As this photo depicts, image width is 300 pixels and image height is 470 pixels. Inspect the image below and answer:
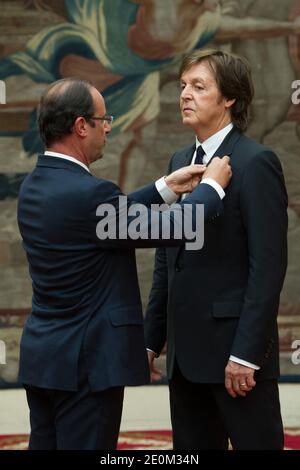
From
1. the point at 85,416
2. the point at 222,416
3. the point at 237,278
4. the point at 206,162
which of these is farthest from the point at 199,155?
the point at 85,416

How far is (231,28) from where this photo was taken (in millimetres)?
6773

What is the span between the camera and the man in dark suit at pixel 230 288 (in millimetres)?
3436

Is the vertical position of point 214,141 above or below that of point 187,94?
below

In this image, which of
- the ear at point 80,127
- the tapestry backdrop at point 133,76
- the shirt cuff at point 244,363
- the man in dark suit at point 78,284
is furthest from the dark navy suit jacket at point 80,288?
the tapestry backdrop at point 133,76

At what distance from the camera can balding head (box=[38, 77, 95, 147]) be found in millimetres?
3385

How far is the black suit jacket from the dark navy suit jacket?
157 mm

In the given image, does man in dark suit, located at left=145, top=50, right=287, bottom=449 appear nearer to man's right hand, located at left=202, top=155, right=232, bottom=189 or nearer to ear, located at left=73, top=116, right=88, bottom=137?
man's right hand, located at left=202, top=155, right=232, bottom=189

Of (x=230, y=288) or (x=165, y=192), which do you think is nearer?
(x=230, y=288)

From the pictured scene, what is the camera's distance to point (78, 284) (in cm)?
330

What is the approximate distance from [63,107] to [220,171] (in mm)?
602

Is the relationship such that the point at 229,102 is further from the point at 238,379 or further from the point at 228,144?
the point at 238,379

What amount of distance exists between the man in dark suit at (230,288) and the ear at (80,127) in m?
0.43

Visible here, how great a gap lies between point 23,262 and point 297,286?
6.42ft

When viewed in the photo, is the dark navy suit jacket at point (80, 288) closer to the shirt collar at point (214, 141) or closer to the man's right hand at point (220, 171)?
the man's right hand at point (220, 171)
